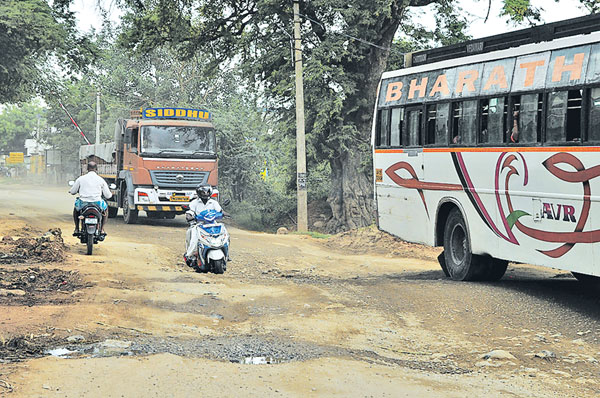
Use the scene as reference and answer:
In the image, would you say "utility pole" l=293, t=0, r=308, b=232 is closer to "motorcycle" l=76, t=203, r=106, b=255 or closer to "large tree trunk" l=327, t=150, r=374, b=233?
"large tree trunk" l=327, t=150, r=374, b=233

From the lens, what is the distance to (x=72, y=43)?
3025 cm

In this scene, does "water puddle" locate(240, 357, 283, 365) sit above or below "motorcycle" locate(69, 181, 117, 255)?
below

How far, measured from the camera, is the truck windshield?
23.8 metres

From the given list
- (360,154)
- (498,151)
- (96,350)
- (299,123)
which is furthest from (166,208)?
(96,350)

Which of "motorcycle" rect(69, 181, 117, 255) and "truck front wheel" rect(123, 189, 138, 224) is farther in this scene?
"truck front wheel" rect(123, 189, 138, 224)

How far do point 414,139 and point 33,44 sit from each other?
17.4 metres

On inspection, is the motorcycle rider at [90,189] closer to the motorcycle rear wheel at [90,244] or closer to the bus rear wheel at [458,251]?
the motorcycle rear wheel at [90,244]

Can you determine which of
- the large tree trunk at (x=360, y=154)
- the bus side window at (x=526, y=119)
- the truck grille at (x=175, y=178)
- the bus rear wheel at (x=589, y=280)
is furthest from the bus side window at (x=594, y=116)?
the large tree trunk at (x=360, y=154)

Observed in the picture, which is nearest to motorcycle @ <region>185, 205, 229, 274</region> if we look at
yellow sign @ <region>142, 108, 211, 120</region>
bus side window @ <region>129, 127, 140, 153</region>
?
bus side window @ <region>129, 127, 140, 153</region>

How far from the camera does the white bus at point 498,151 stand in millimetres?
10141

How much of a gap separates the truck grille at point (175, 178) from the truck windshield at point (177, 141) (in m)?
0.51

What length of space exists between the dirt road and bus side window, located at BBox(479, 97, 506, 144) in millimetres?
2116

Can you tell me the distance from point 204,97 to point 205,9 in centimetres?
2409

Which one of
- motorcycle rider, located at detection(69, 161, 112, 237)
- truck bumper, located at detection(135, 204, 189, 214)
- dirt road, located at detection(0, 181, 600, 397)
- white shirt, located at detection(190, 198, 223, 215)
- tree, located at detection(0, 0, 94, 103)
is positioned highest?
tree, located at detection(0, 0, 94, 103)
